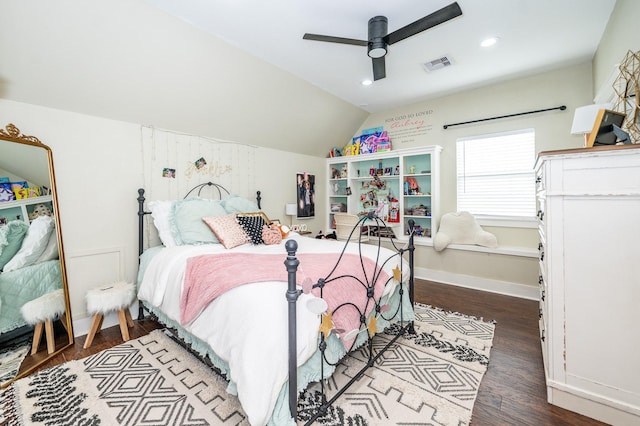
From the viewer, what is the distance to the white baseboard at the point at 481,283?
11.3 ft

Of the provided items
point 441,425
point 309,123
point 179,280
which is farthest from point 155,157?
point 441,425

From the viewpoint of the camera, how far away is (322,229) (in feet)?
17.4

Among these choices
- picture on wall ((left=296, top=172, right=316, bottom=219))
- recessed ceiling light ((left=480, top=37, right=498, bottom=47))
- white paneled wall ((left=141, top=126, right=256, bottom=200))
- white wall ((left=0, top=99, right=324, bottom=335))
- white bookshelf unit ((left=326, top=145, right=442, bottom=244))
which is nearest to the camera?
white wall ((left=0, top=99, right=324, bottom=335))

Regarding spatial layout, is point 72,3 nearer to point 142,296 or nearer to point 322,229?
point 142,296

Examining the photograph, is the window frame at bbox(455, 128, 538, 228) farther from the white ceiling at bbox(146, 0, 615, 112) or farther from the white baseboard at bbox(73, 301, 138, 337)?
the white baseboard at bbox(73, 301, 138, 337)

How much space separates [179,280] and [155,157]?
1668mm

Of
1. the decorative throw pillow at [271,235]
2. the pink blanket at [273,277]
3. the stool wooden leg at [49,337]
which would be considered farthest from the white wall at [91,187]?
the decorative throw pillow at [271,235]

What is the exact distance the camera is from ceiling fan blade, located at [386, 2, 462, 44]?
179cm

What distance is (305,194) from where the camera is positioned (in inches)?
192

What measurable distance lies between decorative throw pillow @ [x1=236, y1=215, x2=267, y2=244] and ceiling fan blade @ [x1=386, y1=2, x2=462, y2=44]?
2030mm

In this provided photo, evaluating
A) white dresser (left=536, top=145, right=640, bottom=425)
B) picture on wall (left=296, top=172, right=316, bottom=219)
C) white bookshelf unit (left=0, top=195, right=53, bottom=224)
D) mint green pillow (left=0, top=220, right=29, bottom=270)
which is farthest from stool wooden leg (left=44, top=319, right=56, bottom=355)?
white dresser (left=536, top=145, right=640, bottom=425)

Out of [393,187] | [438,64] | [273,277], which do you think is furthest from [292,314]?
[393,187]

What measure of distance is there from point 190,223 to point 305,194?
238 centimetres

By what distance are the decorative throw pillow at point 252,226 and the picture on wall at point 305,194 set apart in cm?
178
